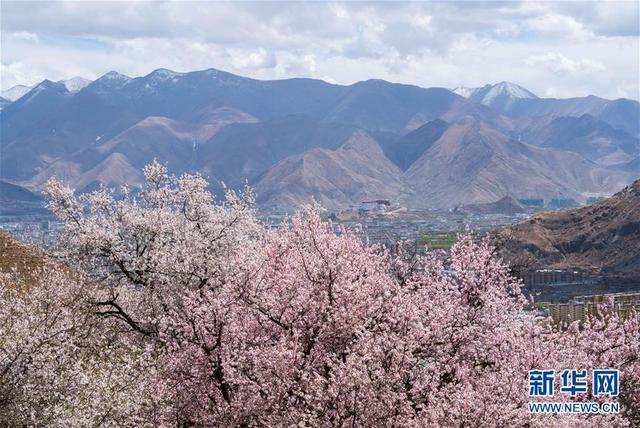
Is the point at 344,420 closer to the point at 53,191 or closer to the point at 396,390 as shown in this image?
the point at 396,390

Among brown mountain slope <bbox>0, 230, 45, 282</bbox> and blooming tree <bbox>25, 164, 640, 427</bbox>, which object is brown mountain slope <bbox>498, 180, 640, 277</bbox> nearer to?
brown mountain slope <bbox>0, 230, 45, 282</bbox>

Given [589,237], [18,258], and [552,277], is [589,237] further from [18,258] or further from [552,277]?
[18,258]

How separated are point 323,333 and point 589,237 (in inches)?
6038

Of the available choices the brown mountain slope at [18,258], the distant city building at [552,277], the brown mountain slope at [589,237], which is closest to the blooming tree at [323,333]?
the brown mountain slope at [18,258]

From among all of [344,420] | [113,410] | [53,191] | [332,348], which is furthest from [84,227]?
[344,420]

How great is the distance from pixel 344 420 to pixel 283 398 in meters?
2.56

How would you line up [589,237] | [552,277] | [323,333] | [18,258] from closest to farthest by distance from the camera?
[323,333] < [18,258] < [552,277] < [589,237]

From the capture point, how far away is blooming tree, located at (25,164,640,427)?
2145cm

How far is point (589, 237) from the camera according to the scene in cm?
16800

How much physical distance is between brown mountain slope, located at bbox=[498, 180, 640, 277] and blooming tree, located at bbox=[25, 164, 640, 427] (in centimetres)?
12492

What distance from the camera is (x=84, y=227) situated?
32.4 meters

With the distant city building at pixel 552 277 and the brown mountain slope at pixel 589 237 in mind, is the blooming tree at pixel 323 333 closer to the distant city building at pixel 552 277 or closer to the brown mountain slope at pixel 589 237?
the distant city building at pixel 552 277

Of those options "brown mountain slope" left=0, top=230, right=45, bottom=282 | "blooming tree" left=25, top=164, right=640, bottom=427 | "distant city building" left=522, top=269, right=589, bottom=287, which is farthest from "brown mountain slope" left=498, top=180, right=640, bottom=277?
"blooming tree" left=25, top=164, right=640, bottom=427

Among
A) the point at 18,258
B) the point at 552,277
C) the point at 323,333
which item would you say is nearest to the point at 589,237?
the point at 552,277
